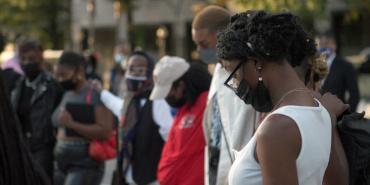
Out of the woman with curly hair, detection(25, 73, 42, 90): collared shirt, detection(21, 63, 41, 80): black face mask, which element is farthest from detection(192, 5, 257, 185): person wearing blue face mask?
detection(21, 63, 41, 80): black face mask

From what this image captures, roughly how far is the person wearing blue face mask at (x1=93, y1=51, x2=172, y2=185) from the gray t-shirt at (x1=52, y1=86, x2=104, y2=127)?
0.31 m

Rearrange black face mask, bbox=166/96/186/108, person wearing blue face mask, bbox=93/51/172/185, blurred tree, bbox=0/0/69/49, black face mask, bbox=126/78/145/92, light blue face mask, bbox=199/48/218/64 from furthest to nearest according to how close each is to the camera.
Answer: blurred tree, bbox=0/0/69/49, black face mask, bbox=126/78/145/92, person wearing blue face mask, bbox=93/51/172/185, black face mask, bbox=166/96/186/108, light blue face mask, bbox=199/48/218/64

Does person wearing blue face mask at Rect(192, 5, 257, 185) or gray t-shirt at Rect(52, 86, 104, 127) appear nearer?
person wearing blue face mask at Rect(192, 5, 257, 185)

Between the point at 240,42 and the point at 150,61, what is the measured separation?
10.9 feet

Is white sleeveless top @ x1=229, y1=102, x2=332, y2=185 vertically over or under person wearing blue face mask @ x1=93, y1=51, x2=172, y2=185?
over

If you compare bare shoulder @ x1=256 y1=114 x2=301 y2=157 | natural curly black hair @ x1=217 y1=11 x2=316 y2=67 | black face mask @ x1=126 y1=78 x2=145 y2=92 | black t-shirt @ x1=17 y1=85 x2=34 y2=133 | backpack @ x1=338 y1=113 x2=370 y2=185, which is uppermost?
natural curly black hair @ x1=217 y1=11 x2=316 y2=67

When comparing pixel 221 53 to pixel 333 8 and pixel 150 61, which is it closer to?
pixel 150 61

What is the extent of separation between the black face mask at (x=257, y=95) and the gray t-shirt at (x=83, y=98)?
3.38 meters

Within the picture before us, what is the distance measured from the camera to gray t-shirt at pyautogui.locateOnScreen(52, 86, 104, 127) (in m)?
5.95

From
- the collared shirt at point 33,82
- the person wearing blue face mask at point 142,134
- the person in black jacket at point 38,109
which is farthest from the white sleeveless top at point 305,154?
the collared shirt at point 33,82

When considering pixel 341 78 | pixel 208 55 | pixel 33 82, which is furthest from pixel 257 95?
pixel 341 78

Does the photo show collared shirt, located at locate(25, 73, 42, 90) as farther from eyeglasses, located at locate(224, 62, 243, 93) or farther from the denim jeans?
eyeglasses, located at locate(224, 62, 243, 93)

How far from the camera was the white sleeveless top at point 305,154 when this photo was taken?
8.15 feet

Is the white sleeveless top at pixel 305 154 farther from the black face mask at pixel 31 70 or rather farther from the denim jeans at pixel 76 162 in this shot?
the black face mask at pixel 31 70
